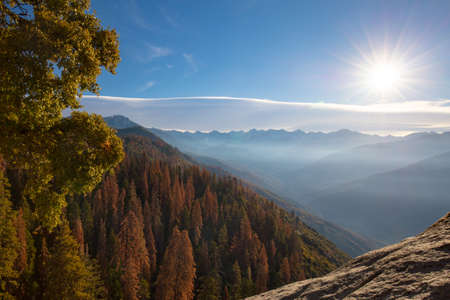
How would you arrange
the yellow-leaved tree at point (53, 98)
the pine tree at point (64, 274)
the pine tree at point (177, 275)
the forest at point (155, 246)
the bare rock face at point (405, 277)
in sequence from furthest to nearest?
the pine tree at point (177, 275) < the forest at point (155, 246) < the pine tree at point (64, 274) < the yellow-leaved tree at point (53, 98) < the bare rock face at point (405, 277)

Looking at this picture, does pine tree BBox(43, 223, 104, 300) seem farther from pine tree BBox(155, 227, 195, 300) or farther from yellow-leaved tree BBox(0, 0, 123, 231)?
yellow-leaved tree BBox(0, 0, 123, 231)

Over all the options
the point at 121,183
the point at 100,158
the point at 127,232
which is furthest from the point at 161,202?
the point at 100,158

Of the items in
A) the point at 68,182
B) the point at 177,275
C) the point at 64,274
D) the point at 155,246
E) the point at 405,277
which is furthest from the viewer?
the point at 155,246

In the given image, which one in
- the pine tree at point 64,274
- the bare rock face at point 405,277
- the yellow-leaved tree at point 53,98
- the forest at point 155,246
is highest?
the yellow-leaved tree at point 53,98

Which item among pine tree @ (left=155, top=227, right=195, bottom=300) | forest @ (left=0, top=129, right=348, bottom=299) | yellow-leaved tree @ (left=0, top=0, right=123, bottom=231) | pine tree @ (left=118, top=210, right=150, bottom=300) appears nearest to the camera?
yellow-leaved tree @ (left=0, top=0, right=123, bottom=231)

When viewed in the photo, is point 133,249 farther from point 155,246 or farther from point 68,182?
point 68,182

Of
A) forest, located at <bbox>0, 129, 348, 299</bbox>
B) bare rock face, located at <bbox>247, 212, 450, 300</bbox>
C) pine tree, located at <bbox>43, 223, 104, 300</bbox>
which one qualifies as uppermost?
bare rock face, located at <bbox>247, 212, 450, 300</bbox>

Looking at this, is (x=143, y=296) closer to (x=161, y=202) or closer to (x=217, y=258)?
(x=217, y=258)

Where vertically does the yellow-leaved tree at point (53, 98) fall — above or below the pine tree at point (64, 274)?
above

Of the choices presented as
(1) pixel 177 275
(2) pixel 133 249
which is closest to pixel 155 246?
(2) pixel 133 249

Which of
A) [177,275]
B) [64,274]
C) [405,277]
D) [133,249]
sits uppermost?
[405,277]

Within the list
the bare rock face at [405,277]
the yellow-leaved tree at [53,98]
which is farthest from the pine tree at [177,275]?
the bare rock face at [405,277]

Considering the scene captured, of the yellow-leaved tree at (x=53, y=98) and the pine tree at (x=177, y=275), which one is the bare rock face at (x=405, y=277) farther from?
the pine tree at (x=177, y=275)

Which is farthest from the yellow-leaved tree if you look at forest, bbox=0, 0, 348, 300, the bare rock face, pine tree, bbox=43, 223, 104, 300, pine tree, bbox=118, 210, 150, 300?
pine tree, bbox=118, 210, 150, 300
